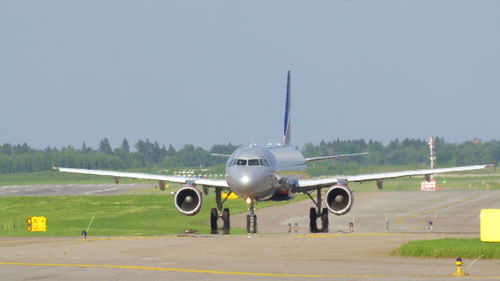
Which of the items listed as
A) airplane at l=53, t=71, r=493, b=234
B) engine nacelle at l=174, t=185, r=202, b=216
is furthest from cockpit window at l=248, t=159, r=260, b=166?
engine nacelle at l=174, t=185, r=202, b=216

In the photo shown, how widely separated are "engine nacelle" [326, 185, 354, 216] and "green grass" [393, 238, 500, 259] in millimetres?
14458

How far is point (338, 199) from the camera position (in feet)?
157

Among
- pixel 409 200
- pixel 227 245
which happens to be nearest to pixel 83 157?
pixel 409 200

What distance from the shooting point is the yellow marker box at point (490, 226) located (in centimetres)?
3225

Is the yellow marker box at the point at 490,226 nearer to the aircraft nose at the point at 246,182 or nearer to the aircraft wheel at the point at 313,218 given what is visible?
the aircraft nose at the point at 246,182

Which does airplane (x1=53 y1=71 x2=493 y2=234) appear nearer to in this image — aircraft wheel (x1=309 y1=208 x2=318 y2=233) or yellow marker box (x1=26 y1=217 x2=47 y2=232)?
aircraft wheel (x1=309 y1=208 x2=318 y2=233)

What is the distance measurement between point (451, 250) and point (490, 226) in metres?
1.90

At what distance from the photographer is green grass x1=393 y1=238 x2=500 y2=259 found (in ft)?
102

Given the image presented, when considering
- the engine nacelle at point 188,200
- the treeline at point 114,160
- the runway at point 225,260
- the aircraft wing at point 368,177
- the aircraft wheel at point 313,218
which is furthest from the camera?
the treeline at point 114,160

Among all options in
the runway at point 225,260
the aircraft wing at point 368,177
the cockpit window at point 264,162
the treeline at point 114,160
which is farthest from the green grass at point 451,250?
the treeline at point 114,160

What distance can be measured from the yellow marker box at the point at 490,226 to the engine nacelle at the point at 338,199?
48.9ft

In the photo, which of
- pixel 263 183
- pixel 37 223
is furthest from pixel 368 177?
pixel 37 223

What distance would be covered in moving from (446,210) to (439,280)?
4588 cm

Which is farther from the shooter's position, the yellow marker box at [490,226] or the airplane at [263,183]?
the airplane at [263,183]
